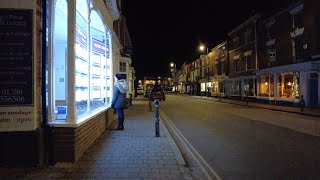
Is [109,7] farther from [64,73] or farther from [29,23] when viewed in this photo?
[29,23]

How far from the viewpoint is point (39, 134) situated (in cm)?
609

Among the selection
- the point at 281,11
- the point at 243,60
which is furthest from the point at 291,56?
the point at 243,60

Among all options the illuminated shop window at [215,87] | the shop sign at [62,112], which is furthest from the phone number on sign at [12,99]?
the illuminated shop window at [215,87]

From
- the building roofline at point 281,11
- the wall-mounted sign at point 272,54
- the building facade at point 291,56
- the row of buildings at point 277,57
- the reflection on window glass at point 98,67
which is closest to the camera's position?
the reflection on window glass at point 98,67

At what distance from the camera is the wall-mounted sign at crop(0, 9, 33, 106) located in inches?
228

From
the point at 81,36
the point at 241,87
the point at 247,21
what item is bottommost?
the point at 241,87

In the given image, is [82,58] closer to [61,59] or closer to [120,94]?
[61,59]

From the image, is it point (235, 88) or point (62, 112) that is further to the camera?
point (235, 88)

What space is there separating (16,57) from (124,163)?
2.93 m

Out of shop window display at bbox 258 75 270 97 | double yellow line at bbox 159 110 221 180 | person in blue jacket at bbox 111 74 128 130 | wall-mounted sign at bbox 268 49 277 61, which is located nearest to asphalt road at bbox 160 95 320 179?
double yellow line at bbox 159 110 221 180

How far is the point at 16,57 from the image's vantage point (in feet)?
19.1

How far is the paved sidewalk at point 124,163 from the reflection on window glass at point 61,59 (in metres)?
1.25

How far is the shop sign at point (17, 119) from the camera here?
5.85m

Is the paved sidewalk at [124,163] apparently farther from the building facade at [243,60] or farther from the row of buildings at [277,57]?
the building facade at [243,60]
